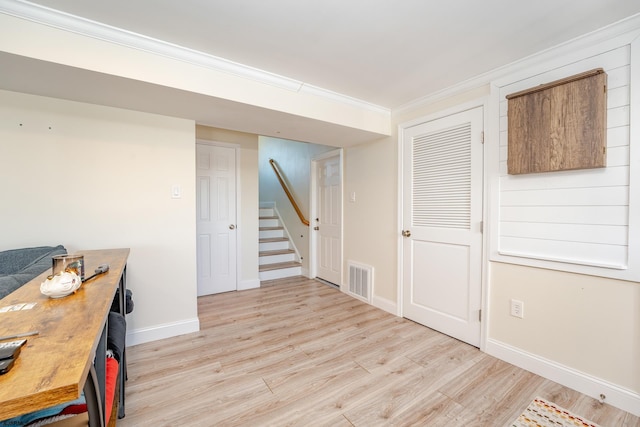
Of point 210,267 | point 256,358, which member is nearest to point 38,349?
point 256,358

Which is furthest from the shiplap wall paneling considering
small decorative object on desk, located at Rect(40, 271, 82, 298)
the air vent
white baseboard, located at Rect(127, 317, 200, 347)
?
white baseboard, located at Rect(127, 317, 200, 347)

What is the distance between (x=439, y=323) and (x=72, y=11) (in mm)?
3529

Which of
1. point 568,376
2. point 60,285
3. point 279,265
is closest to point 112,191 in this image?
point 60,285

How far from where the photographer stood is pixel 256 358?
2205 millimetres

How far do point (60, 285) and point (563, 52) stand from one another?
3084mm

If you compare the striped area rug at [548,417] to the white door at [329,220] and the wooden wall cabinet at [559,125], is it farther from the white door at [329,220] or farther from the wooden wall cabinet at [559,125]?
the white door at [329,220]

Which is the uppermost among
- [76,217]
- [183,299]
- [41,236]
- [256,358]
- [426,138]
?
[426,138]

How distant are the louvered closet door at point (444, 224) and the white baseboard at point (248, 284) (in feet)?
6.87

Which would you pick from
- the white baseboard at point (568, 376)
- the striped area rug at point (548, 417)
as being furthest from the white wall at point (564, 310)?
the striped area rug at point (548, 417)

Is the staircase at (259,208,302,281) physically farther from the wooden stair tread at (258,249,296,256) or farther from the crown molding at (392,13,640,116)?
the crown molding at (392,13,640,116)

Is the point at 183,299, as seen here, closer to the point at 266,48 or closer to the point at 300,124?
the point at 300,124

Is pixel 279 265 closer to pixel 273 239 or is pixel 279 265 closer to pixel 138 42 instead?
pixel 273 239

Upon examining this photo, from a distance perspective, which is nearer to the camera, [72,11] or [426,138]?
[72,11]

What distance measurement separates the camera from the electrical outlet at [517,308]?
2104 millimetres
